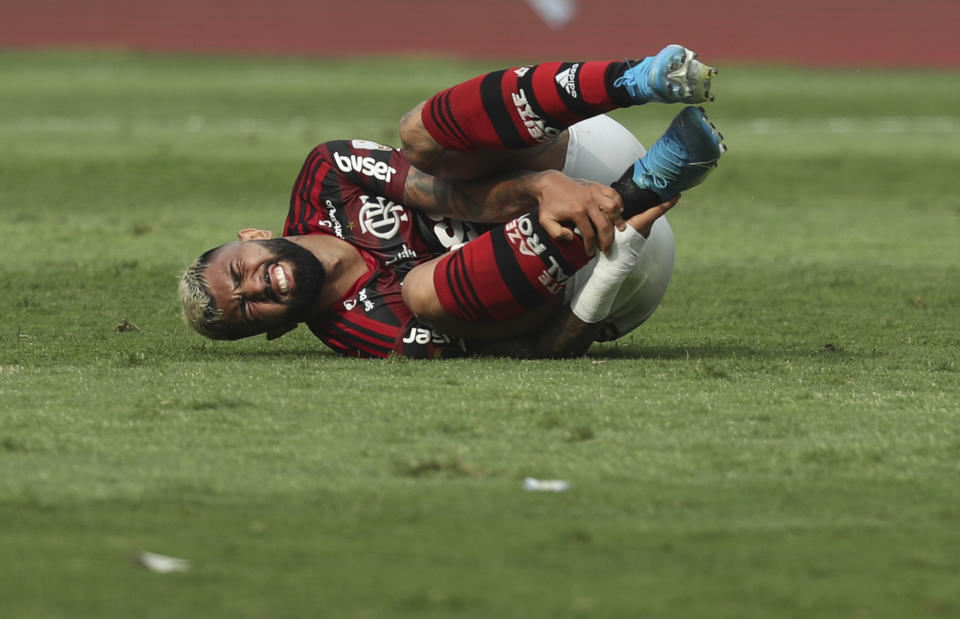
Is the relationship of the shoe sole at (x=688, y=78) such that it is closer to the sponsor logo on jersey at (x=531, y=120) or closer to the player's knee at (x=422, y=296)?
the sponsor logo on jersey at (x=531, y=120)

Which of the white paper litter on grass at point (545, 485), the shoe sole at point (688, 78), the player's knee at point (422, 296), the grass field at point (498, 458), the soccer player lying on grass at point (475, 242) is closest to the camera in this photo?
the grass field at point (498, 458)

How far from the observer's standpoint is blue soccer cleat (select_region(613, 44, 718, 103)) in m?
3.25

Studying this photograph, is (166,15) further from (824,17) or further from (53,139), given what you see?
(53,139)

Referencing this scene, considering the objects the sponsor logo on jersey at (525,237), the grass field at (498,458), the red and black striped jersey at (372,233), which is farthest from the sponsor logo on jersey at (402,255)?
the sponsor logo on jersey at (525,237)

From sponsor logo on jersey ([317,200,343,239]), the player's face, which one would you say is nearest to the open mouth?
the player's face

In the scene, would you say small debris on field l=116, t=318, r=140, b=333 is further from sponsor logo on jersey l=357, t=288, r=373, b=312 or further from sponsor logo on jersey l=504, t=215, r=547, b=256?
sponsor logo on jersey l=504, t=215, r=547, b=256

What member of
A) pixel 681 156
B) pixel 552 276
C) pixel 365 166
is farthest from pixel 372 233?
pixel 681 156

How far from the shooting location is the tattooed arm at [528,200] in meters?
3.55

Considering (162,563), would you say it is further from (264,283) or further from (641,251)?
(641,251)

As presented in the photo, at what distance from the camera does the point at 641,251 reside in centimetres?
380

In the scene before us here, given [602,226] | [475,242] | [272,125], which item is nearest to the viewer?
[602,226]

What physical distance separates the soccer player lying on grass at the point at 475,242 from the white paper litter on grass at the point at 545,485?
3.25ft

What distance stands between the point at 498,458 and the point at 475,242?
98 cm

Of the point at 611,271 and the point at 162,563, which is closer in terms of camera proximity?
the point at 162,563
